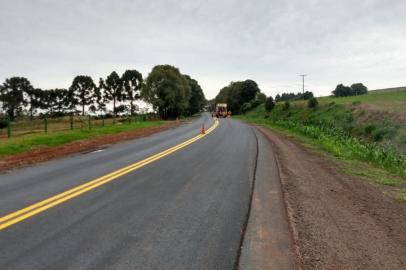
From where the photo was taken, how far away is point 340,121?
28.8 m

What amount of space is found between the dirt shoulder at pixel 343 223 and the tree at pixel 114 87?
69988 mm

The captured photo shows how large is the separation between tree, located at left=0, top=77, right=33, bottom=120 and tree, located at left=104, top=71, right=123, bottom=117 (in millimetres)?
34924

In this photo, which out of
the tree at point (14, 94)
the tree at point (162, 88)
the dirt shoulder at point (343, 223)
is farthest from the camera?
the tree at point (14, 94)

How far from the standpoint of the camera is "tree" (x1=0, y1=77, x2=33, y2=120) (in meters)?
93.1

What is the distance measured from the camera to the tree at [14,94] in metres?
93.1

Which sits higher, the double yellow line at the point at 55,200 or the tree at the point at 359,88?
the tree at the point at 359,88

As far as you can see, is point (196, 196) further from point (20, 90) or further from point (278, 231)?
point (20, 90)

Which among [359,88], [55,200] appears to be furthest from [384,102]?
[359,88]

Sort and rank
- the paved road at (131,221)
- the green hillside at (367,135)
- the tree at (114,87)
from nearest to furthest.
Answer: the paved road at (131,221) < the green hillside at (367,135) < the tree at (114,87)

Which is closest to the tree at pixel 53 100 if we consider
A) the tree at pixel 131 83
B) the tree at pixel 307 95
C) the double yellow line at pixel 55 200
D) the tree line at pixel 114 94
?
the tree line at pixel 114 94

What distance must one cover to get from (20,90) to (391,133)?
10129cm

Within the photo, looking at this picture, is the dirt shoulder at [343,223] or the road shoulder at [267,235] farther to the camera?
the dirt shoulder at [343,223]

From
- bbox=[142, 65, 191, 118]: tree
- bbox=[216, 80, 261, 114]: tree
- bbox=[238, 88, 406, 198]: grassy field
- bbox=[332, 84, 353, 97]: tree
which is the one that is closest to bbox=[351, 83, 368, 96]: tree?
bbox=[332, 84, 353, 97]: tree

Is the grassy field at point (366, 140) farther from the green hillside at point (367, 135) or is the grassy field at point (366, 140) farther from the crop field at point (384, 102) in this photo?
the crop field at point (384, 102)
